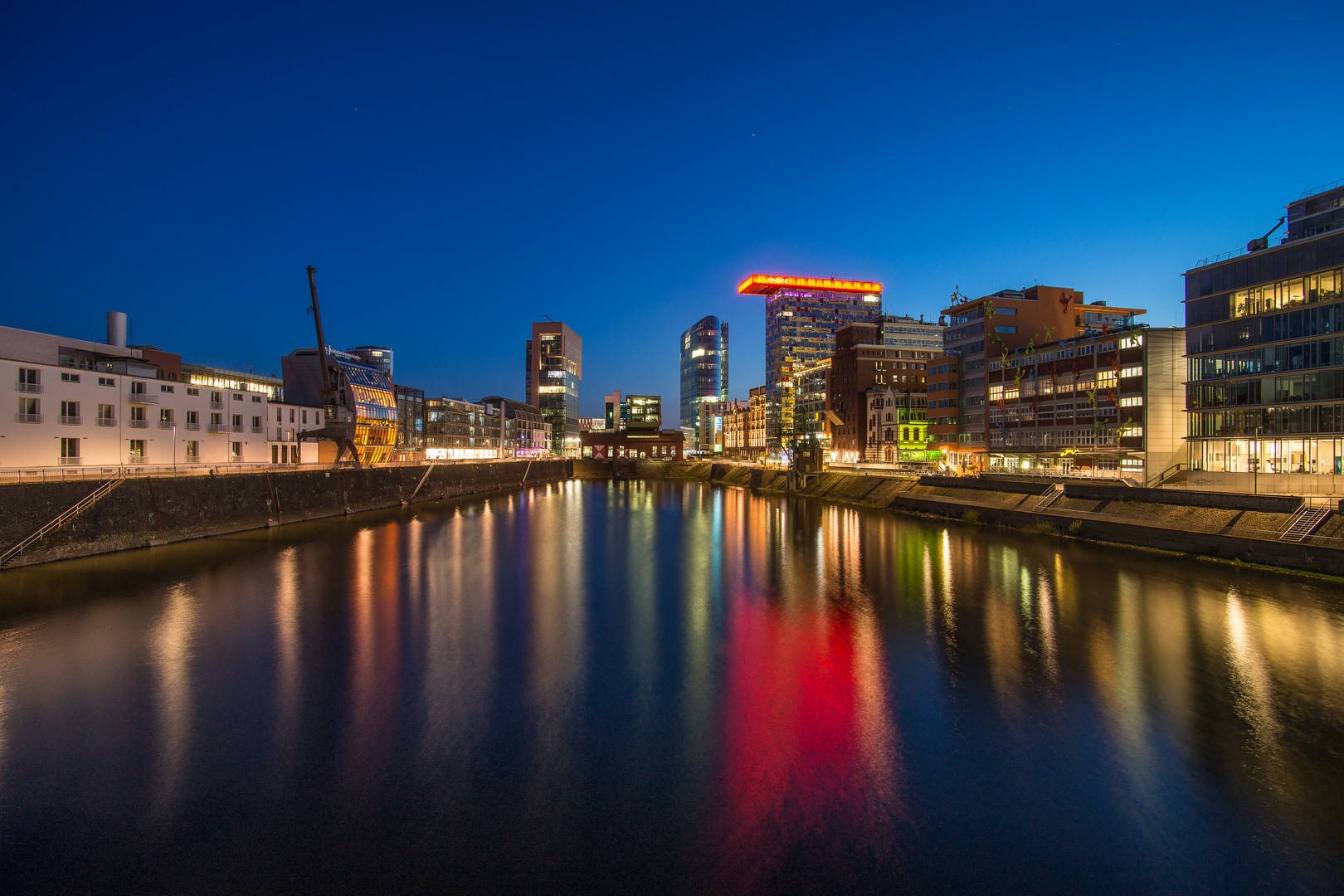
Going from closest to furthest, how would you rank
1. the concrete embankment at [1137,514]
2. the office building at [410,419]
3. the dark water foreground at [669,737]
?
the dark water foreground at [669,737], the concrete embankment at [1137,514], the office building at [410,419]

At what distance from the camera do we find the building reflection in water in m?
12.2

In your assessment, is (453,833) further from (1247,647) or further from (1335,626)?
(1335,626)

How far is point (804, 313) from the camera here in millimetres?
170750

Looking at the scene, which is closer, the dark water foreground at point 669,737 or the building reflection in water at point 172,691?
the dark water foreground at point 669,737

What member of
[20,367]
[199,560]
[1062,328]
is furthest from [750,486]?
[20,367]

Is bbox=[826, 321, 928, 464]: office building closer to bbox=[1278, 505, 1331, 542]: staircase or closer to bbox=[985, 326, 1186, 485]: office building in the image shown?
bbox=[985, 326, 1186, 485]: office building

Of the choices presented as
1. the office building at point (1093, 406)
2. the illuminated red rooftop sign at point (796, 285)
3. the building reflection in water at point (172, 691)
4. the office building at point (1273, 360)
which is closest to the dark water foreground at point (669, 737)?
the building reflection in water at point (172, 691)

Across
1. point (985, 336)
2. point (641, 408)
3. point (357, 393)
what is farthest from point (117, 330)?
point (641, 408)

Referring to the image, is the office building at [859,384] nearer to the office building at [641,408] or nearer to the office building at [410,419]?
the office building at [641,408]

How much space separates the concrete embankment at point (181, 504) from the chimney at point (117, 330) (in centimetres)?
3510

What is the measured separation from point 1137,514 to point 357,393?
92.7 meters

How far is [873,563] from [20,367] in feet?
183

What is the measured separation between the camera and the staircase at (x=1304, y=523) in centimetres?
2997

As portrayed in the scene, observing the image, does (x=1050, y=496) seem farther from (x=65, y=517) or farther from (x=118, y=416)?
(x=118, y=416)
